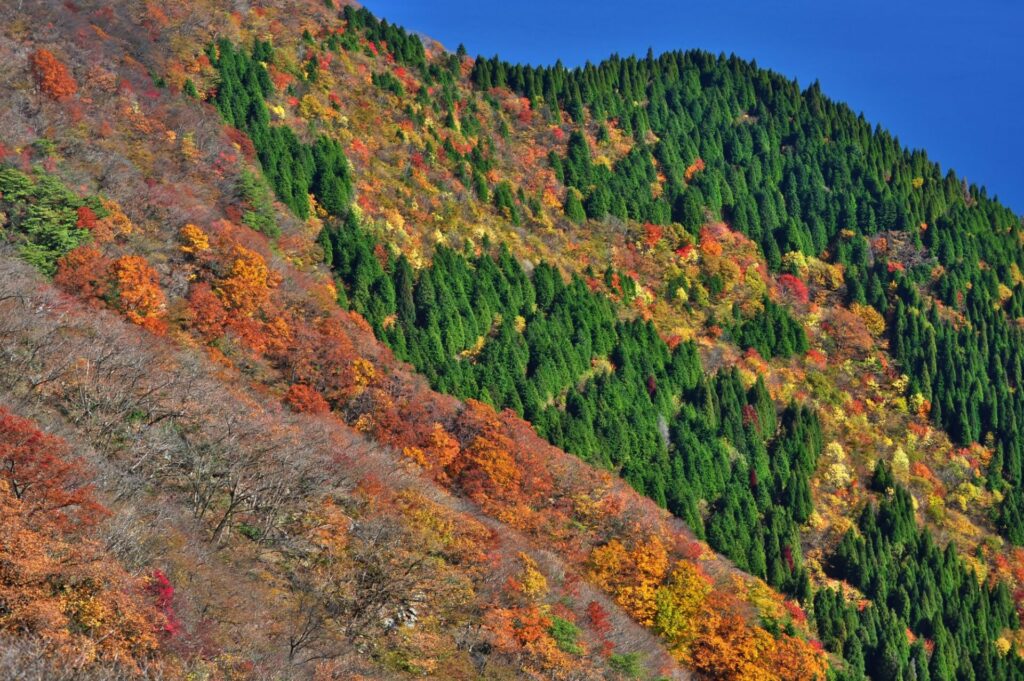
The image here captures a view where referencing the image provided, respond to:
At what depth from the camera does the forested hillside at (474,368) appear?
35.2m

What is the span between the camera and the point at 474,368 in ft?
289

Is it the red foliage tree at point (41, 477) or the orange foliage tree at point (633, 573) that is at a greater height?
the orange foliage tree at point (633, 573)

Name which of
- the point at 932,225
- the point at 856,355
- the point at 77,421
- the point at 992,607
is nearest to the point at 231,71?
the point at 77,421

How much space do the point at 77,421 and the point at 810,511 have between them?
Result: 8164cm

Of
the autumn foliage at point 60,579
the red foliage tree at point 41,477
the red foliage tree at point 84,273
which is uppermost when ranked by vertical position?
the red foliage tree at point 84,273

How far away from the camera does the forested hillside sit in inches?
1385

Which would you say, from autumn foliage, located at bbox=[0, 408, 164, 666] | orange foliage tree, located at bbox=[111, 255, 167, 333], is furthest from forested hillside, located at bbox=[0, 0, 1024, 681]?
orange foliage tree, located at bbox=[111, 255, 167, 333]

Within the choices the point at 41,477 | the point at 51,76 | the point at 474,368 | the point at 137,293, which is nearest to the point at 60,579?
the point at 41,477

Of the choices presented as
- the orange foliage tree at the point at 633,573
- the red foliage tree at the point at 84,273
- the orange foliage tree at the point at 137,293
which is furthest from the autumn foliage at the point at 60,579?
the orange foliage tree at the point at 633,573

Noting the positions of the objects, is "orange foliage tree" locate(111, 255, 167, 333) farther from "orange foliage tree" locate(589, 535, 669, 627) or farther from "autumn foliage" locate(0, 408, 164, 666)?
"orange foliage tree" locate(589, 535, 669, 627)

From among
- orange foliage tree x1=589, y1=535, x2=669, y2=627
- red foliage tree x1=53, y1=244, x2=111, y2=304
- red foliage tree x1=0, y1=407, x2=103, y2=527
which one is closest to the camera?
red foliage tree x1=0, y1=407, x2=103, y2=527

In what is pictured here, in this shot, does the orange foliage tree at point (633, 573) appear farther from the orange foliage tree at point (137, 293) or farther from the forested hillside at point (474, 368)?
the orange foliage tree at point (137, 293)

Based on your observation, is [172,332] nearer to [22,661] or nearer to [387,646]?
[387,646]

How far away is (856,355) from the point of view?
127 metres
